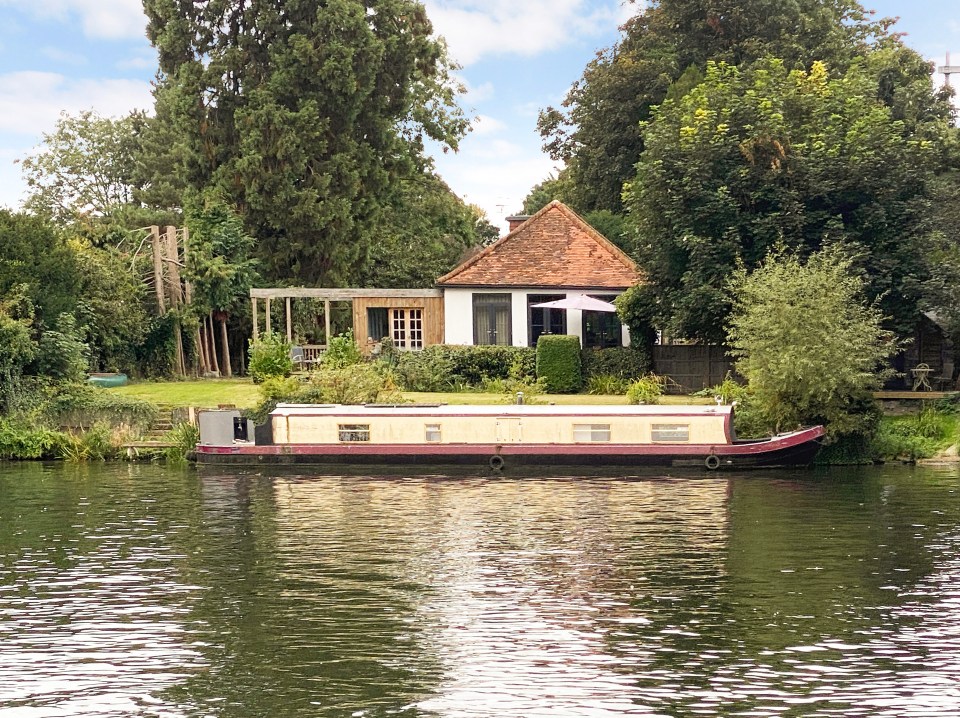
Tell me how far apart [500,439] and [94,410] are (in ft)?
39.8

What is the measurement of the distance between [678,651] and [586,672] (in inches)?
60.6

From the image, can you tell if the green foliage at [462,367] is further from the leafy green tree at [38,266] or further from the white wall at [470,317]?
the leafy green tree at [38,266]

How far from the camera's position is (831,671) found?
51.9 ft

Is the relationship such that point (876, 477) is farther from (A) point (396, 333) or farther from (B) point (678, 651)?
(A) point (396, 333)

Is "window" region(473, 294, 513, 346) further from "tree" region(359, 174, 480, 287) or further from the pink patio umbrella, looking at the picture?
"tree" region(359, 174, 480, 287)

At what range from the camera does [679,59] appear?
55.9 meters

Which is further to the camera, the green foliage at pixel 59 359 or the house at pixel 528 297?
the house at pixel 528 297

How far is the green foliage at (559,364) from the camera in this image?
137ft

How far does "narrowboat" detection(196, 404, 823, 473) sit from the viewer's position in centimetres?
3309

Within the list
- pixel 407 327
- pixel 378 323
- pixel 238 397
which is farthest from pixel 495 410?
pixel 378 323

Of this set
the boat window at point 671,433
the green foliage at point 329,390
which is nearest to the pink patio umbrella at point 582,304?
the green foliage at point 329,390

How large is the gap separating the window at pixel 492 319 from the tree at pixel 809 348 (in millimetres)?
12249

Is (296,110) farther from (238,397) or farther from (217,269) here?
(238,397)

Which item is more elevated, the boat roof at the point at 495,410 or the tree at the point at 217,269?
the tree at the point at 217,269
